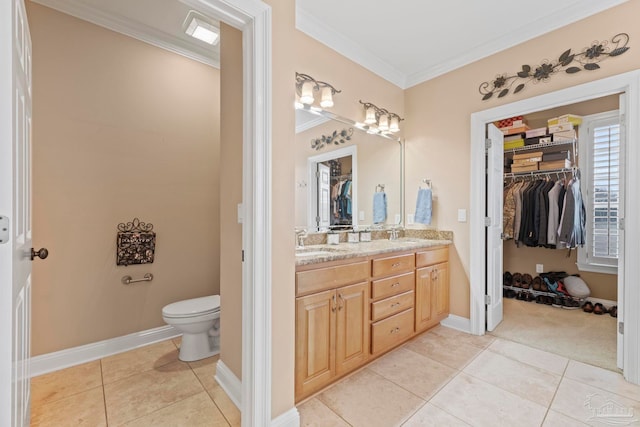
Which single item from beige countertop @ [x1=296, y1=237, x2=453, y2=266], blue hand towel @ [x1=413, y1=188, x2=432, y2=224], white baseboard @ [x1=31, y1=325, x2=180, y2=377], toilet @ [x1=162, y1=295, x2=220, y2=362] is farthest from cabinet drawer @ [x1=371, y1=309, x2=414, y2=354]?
white baseboard @ [x1=31, y1=325, x2=180, y2=377]

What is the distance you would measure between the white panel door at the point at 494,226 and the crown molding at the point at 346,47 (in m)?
1.15

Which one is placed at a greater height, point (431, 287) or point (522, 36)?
point (522, 36)

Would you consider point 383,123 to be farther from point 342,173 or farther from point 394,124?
point 342,173

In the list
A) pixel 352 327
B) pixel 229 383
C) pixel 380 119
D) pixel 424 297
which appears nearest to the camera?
pixel 229 383

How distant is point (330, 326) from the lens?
5.63ft

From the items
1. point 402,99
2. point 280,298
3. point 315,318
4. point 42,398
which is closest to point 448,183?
point 402,99

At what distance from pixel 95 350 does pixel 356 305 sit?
2014 millimetres

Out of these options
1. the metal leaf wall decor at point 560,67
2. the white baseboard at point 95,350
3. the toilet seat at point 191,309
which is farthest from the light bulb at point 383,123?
the white baseboard at point 95,350

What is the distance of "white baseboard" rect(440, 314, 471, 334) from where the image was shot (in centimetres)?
268

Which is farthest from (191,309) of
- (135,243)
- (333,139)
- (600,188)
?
(600,188)

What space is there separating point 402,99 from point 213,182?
91.1 inches

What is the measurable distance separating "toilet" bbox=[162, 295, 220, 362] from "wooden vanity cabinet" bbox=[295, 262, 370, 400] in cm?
86

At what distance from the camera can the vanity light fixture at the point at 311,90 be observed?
2.28 m

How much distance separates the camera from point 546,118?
3768mm
